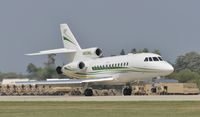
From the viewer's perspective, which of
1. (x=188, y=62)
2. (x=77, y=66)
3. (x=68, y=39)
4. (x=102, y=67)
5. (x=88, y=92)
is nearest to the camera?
(x=88, y=92)

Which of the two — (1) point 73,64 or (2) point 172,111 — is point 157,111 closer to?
(2) point 172,111

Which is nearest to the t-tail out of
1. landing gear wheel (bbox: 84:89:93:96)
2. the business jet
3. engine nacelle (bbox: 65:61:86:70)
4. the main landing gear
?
the business jet

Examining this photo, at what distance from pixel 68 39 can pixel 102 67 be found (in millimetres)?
7680

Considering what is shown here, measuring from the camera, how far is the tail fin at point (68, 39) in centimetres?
6969

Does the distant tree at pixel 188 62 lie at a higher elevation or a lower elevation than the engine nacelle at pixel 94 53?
higher

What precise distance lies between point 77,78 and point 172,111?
112 feet

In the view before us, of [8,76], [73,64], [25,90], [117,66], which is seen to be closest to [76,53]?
[73,64]

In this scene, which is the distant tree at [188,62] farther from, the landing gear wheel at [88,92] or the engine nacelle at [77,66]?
the landing gear wheel at [88,92]

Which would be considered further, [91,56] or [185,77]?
[185,77]

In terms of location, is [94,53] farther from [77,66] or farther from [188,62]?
[188,62]

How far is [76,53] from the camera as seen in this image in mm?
68688

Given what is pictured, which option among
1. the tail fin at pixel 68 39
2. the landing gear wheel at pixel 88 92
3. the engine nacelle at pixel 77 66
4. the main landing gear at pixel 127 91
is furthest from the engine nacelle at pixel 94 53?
the main landing gear at pixel 127 91

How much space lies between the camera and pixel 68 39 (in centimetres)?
7012

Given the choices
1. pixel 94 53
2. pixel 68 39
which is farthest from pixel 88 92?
pixel 68 39
